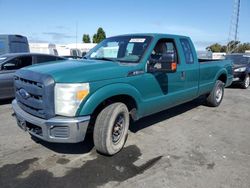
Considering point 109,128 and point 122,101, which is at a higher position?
point 122,101

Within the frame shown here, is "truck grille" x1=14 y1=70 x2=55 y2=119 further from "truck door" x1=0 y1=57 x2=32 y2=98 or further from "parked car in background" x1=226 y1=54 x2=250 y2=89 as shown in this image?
"parked car in background" x1=226 y1=54 x2=250 y2=89

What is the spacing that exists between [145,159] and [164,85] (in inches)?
62.8

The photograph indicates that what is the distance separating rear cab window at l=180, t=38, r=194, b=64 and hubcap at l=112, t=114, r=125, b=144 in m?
2.34

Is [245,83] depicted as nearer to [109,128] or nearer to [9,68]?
[9,68]

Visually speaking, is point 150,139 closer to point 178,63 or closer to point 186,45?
point 178,63

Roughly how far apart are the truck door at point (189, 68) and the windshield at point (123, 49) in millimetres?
1195

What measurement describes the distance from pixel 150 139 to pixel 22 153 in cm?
226

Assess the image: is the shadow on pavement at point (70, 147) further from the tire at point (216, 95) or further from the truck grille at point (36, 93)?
the tire at point (216, 95)

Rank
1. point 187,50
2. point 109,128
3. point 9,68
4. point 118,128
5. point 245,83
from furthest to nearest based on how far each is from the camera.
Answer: point 245,83, point 9,68, point 187,50, point 118,128, point 109,128

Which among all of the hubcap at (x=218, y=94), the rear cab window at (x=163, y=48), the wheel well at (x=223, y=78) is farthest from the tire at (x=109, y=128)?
the wheel well at (x=223, y=78)

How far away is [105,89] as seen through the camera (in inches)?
152

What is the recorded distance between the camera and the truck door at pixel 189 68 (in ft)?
19.0

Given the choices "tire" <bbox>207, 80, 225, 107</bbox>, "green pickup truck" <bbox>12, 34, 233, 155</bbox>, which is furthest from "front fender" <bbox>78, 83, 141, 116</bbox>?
"tire" <bbox>207, 80, 225, 107</bbox>

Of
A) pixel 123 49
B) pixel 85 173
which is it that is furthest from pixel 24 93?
pixel 123 49
